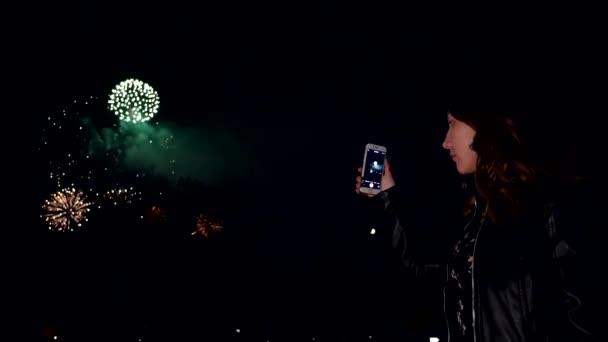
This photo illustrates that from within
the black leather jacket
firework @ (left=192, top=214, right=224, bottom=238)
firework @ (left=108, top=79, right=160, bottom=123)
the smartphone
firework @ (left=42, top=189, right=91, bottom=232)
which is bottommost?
firework @ (left=192, top=214, right=224, bottom=238)

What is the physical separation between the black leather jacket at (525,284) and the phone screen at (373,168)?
4.46ft

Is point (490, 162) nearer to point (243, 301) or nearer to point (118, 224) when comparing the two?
point (243, 301)

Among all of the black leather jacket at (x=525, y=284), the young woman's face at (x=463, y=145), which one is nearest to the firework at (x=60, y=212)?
the young woman's face at (x=463, y=145)

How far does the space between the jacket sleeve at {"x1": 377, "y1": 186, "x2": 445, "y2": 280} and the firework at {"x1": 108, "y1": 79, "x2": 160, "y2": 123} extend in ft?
70.4

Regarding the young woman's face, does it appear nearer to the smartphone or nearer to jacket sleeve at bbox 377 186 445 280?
jacket sleeve at bbox 377 186 445 280

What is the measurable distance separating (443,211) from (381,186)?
25.6ft

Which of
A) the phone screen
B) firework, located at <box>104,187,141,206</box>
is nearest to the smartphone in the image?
the phone screen

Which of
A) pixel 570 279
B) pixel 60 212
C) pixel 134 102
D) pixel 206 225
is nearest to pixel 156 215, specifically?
pixel 206 225

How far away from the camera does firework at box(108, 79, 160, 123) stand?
74.2ft

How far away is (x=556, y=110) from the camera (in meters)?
2.12

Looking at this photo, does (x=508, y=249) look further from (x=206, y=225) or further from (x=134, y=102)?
(x=206, y=225)

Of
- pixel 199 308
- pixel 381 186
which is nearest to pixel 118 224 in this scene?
pixel 199 308

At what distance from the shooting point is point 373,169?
3635mm

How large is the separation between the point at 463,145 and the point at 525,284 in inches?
31.6
